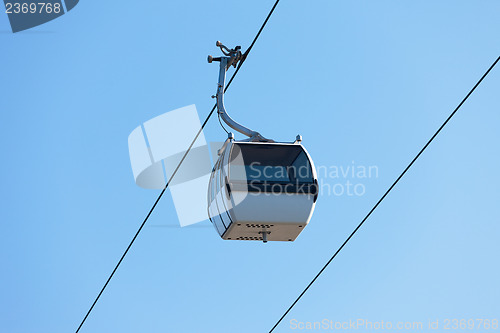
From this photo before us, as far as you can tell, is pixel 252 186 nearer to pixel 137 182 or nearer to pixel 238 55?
pixel 238 55

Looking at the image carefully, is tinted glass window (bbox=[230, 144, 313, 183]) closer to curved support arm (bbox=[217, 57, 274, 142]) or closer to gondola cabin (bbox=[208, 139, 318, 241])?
gondola cabin (bbox=[208, 139, 318, 241])

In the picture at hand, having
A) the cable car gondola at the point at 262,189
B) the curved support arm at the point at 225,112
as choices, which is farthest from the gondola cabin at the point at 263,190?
the curved support arm at the point at 225,112

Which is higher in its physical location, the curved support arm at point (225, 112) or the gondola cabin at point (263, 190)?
the curved support arm at point (225, 112)

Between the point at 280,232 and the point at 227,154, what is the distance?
90 centimetres

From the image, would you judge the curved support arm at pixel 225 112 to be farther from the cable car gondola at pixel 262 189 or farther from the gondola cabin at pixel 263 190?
the gondola cabin at pixel 263 190

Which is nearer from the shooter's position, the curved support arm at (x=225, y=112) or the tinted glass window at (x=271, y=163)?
the tinted glass window at (x=271, y=163)

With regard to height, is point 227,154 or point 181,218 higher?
point 227,154

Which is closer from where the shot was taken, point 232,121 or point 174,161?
point 232,121

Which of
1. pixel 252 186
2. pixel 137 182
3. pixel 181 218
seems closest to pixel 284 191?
pixel 252 186

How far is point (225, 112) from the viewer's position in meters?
12.0

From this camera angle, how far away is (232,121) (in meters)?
12.0

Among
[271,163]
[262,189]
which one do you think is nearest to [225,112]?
[271,163]

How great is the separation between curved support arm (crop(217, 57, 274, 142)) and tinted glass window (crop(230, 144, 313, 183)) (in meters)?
0.22

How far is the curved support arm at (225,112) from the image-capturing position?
38.3ft
